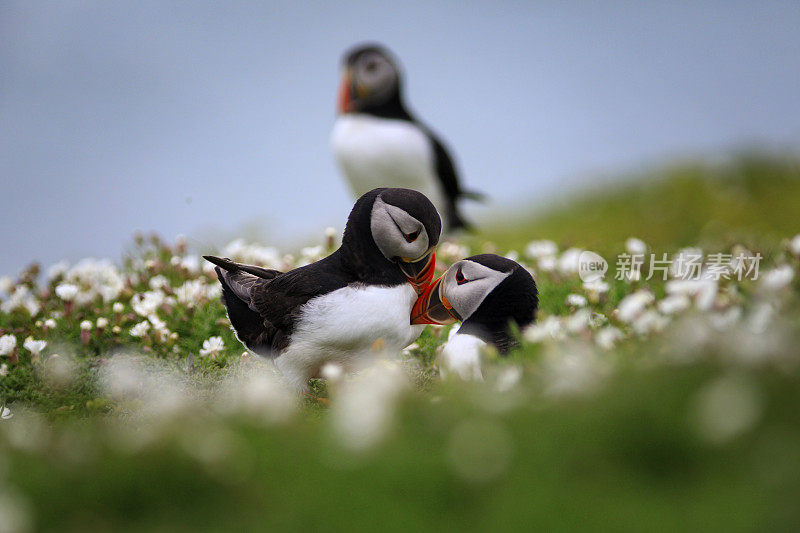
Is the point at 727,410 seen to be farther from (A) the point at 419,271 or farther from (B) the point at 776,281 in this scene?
(A) the point at 419,271

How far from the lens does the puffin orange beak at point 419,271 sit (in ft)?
17.5

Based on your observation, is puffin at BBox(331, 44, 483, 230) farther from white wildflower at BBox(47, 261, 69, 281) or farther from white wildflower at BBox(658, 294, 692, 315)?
white wildflower at BBox(658, 294, 692, 315)

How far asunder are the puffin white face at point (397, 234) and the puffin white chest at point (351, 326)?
0.25 m

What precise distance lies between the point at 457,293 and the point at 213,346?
2.12 meters

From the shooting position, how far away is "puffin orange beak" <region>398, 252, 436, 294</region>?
5336 mm

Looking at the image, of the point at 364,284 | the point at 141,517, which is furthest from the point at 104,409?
the point at 141,517

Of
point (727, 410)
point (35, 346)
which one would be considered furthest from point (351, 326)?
point (35, 346)

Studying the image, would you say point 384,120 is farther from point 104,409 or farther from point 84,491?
point 84,491

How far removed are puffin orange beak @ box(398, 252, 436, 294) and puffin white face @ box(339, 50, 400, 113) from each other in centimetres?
655

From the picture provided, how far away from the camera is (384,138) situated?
11344 mm

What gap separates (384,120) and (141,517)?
30.3 ft

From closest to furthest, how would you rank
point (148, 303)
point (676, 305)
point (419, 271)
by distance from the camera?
point (676, 305)
point (419, 271)
point (148, 303)

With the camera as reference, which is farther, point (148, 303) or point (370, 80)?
point (370, 80)

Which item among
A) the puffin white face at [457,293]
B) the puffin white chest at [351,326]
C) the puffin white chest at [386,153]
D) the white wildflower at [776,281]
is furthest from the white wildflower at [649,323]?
the puffin white chest at [386,153]
